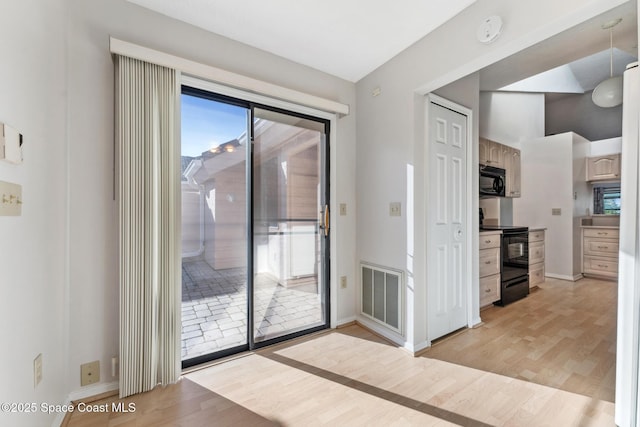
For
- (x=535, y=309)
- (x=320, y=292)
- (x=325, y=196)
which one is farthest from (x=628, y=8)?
(x=320, y=292)

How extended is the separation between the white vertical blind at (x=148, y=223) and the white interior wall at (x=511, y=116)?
14.3 feet

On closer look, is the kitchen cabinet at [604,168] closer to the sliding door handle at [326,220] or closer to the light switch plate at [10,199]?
the sliding door handle at [326,220]

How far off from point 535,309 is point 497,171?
77.4 inches

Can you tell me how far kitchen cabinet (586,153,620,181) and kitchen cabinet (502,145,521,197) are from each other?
2040mm

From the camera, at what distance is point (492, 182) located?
155 inches

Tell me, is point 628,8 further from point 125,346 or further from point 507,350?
point 125,346

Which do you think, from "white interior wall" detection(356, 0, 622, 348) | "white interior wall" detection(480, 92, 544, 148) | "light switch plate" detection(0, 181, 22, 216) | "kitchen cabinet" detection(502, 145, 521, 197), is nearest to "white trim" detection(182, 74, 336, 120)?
"white interior wall" detection(356, 0, 622, 348)

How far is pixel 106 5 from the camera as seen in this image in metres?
1.71

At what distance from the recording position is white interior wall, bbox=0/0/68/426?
1.01 meters

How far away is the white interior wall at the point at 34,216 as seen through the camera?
101 cm

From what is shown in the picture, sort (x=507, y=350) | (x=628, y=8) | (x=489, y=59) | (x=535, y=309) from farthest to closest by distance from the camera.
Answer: (x=535, y=309), (x=507, y=350), (x=628, y=8), (x=489, y=59)

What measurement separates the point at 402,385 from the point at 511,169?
3.95 meters

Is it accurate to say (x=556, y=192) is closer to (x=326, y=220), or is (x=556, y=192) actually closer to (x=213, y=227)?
(x=326, y=220)

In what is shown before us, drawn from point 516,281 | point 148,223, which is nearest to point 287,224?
point 148,223
